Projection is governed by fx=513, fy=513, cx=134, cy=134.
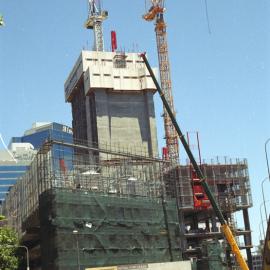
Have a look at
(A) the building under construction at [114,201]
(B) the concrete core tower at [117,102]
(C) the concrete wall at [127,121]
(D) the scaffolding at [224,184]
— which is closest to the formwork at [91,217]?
(A) the building under construction at [114,201]

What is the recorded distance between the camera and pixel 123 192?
83.8 m

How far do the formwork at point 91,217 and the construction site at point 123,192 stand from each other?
0.46 ft

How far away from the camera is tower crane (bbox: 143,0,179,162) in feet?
441

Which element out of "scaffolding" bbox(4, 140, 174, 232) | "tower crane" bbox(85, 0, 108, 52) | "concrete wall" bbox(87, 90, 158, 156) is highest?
"tower crane" bbox(85, 0, 108, 52)

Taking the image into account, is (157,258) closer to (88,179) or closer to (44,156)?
(88,179)

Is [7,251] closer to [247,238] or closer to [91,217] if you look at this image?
[91,217]

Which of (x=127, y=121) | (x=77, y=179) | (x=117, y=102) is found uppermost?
(x=117, y=102)

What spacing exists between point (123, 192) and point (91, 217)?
1747 cm

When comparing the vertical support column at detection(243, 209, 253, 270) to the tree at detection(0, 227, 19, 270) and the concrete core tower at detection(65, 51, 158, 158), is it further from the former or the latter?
the tree at detection(0, 227, 19, 270)

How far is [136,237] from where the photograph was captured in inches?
2820

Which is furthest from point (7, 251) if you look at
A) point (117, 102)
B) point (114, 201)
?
point (117, 102)

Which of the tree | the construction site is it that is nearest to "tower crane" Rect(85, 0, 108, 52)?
the construction site

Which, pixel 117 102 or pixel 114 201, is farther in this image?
pixel 117 102

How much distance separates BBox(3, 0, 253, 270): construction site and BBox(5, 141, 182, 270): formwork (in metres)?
0.14
